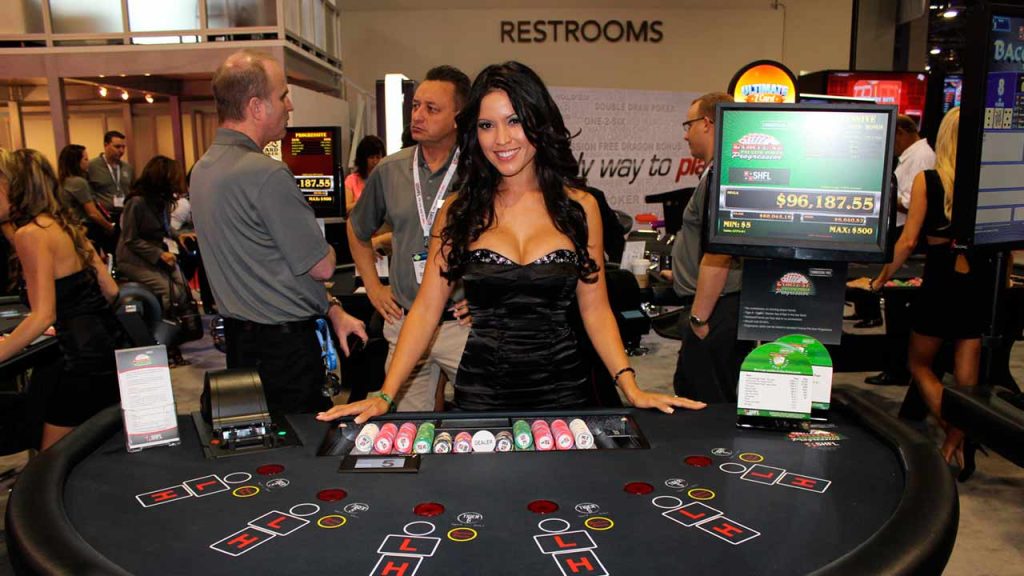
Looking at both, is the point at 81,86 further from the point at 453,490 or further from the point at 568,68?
the point at 453,490

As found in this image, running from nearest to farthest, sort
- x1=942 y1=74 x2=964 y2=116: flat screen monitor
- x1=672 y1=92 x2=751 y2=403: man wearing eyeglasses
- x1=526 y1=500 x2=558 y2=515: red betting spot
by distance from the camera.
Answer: x1=526 y1=500 x2=558 y2=515: red betting spot < x1=672 y1=92 x2=751 y2=403: man wearing eyeglasses < x1=942 y1=74 x2=964 y2=116: flat screen monitor

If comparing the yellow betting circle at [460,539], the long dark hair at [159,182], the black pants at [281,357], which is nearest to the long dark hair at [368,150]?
the long dark hair at [159,182]

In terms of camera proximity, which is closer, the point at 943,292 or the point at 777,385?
the point at 777,385

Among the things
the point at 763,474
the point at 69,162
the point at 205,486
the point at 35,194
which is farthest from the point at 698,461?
the point at 69,162

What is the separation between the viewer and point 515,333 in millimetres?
2078

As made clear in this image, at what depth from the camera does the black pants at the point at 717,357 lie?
287 centimetres

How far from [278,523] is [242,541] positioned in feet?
0.23

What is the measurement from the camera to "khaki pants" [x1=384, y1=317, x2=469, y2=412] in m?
2.71

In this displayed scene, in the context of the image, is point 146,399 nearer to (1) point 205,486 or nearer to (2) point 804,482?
(1) point 205,486

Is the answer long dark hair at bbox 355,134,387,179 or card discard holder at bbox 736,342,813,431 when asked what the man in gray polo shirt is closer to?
card discard holder at bbox 736,342,813,431

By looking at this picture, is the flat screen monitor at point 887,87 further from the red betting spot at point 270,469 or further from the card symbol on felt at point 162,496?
the card symbol on felt at point 162,496

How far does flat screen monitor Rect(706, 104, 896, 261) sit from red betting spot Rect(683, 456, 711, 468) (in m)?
0.63

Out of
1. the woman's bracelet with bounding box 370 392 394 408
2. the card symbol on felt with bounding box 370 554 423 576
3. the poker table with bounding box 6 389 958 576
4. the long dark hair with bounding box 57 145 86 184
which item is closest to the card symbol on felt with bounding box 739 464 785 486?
the poker table with bounding box 6 389 958 576

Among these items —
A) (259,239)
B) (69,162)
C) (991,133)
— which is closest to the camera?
(991,133)
